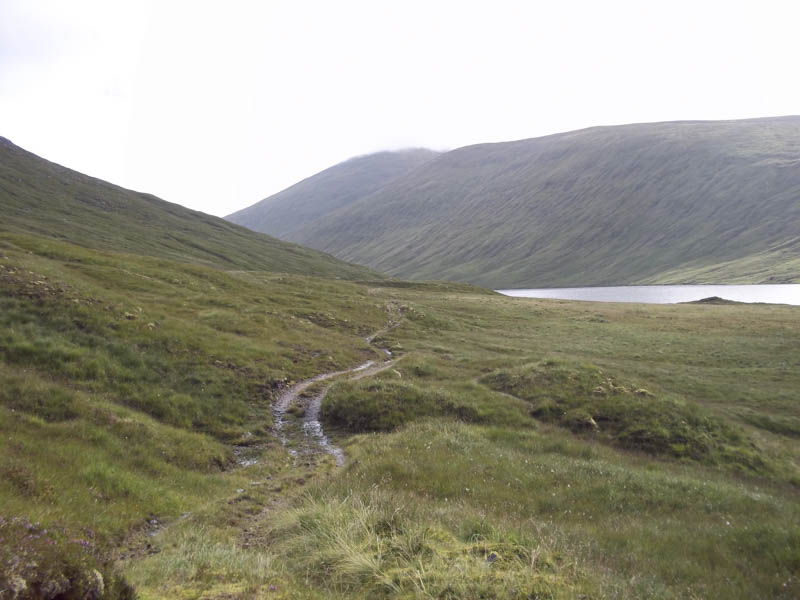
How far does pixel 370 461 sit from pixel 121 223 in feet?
422

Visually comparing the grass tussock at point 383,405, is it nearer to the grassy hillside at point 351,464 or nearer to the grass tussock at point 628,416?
the grassy hillside at point 351,464

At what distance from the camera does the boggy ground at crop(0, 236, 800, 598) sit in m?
8.38

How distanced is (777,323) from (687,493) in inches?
2665

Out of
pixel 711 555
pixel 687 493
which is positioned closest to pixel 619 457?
pixel 687 493

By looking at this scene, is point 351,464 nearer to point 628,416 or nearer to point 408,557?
point 408,557

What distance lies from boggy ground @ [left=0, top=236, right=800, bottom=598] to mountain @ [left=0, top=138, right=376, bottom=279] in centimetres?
5715

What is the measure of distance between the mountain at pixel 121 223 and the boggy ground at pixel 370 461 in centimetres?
5715

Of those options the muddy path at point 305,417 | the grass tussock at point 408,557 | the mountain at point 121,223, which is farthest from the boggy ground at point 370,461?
the mountain at point 121,223

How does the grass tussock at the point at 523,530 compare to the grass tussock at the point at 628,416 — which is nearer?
the grass tussock at the point at 523,530

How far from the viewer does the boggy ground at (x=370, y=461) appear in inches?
330

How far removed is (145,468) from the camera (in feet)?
48.7

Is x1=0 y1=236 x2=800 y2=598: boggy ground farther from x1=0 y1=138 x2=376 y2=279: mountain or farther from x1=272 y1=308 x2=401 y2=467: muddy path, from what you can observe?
x1=0 y1=138 x2=376 y2=279: mountain

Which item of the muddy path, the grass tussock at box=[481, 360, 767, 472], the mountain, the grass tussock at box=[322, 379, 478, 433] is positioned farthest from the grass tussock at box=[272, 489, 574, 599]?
the mountain

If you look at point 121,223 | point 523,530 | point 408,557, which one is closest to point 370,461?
point 523,530
